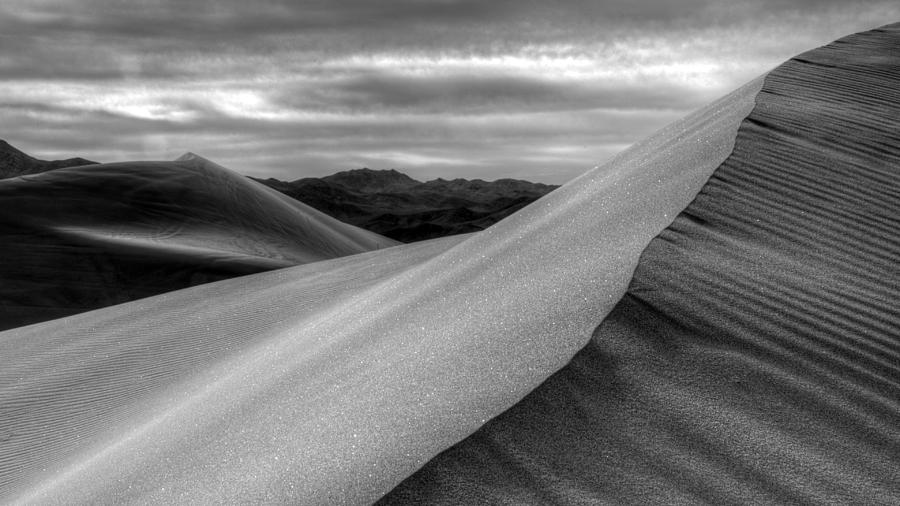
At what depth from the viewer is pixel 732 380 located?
2.97m

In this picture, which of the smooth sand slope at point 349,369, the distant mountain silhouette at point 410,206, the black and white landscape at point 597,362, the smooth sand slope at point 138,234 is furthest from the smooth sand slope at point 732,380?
the distant mountain silhouette at point 410,206

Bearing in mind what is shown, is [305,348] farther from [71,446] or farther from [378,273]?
[378,273]

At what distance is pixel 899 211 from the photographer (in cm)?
486

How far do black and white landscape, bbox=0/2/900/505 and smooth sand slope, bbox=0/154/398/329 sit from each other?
14224 millimetres

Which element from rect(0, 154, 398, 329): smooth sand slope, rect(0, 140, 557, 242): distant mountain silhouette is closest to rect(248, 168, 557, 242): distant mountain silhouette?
rect(0, 140, 557, 242): distant mountain silhouette

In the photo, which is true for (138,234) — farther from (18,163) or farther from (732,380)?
(18,163)

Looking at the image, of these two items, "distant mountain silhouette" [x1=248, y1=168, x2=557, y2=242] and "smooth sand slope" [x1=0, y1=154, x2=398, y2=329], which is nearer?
"smooth sand slope" [x1=0, y1=154, x2=398, y2=329]

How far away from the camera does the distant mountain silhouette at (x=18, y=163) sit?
11725 cm

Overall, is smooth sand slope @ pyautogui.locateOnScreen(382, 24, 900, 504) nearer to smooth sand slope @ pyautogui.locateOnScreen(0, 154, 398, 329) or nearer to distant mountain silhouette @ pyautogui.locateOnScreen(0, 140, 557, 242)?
smooth sand slope @ pyautogui.locateOnScreen(0, 154, 398, 329)

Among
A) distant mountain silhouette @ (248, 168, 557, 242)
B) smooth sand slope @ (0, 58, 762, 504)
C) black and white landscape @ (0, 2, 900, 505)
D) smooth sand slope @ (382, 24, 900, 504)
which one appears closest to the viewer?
smooth sand slope @ (382, 24, 900, 504)

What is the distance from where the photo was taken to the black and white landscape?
2590 millimetres

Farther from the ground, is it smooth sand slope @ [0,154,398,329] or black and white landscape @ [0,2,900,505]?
black and white landscape @ [0,2,900,505]

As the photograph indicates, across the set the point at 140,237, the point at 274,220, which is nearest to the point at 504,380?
the point at 140,237

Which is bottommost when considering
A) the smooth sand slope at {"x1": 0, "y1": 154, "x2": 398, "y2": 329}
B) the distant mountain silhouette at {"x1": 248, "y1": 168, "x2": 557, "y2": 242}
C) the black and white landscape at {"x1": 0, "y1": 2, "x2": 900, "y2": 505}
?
the distant mountain silhouette at {"x1": 248, "y1": 168, "x2": 557, "y2": 242}
